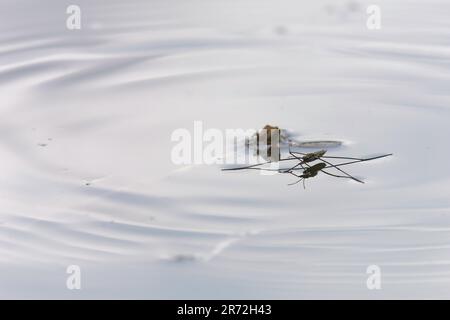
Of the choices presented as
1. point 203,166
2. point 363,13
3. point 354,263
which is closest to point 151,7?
point 203,166

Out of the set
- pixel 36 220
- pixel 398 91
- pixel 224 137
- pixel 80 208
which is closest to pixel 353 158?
pixel 398 91

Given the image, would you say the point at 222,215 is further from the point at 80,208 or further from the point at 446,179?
the point at 446,179

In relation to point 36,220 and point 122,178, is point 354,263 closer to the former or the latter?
point 122,178

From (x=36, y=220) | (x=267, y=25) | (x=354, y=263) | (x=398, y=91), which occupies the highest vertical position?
(x=267, y=25)

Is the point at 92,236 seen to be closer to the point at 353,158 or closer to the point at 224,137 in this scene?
the point at 224,137

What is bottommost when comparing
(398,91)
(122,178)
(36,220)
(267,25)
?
(36,220)

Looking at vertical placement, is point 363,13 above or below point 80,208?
above

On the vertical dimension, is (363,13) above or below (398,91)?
above
